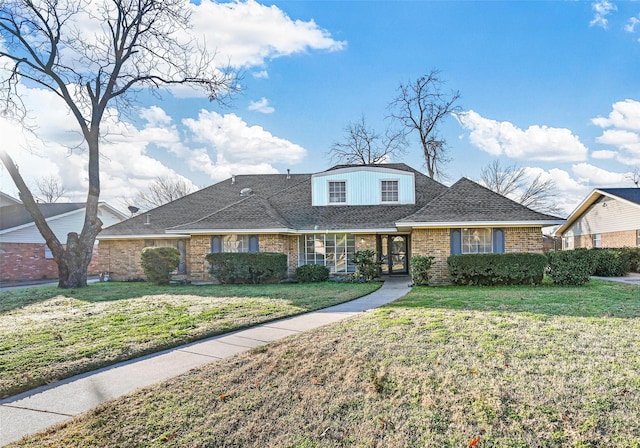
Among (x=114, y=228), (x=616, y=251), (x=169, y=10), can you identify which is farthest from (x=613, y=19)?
(x=114, y=228)

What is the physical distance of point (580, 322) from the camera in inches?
277

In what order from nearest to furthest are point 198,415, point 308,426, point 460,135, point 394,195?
1. point 308,426
2. point 198,415
3. point 394,195
4. point 460,135

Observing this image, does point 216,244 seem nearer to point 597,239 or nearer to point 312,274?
point 312,274

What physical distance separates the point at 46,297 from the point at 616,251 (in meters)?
24.5

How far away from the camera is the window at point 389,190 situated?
19656 millimetres

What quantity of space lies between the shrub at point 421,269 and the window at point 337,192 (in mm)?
6434

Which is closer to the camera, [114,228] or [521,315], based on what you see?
[521,315]

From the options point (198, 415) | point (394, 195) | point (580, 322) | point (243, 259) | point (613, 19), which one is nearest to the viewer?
point (198, 415)

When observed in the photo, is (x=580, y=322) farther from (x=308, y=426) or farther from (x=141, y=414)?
(x=141, y=414)

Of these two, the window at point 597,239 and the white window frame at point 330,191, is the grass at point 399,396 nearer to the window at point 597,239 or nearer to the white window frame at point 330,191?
the white window frame at point 330,191

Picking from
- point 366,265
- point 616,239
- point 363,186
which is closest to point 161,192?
point 363,186

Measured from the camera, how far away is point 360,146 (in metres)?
34.2

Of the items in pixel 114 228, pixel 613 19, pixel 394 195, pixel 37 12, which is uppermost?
pixel 37 12

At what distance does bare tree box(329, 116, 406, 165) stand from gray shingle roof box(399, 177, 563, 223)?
1730cm
